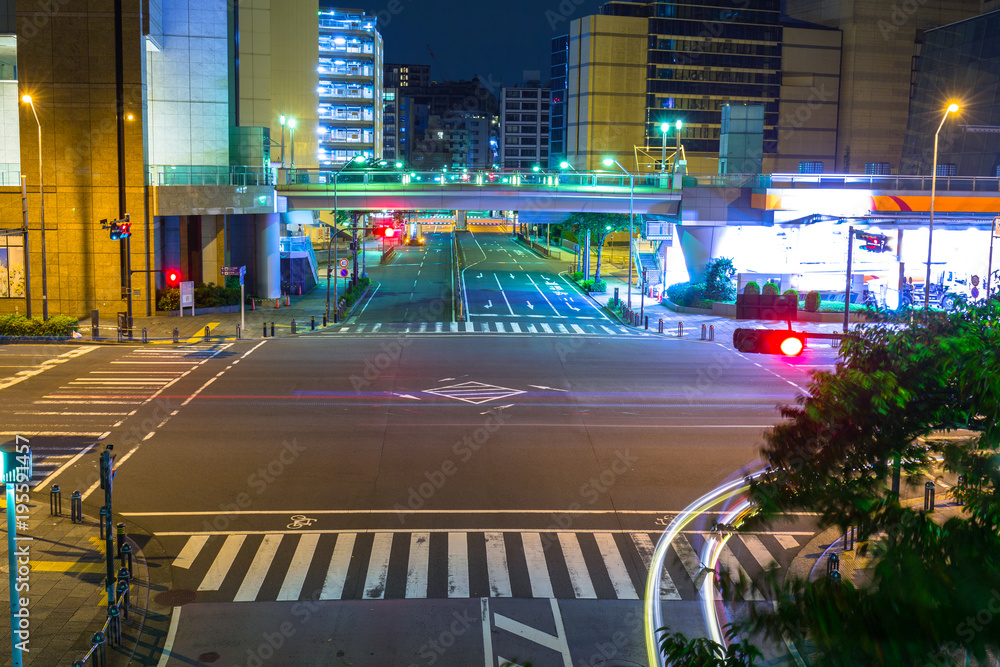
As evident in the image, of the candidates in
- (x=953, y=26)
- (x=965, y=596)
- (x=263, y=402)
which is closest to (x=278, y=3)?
(x=953, y=26)

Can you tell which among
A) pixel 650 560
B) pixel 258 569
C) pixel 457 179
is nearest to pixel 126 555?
pixel 258 569

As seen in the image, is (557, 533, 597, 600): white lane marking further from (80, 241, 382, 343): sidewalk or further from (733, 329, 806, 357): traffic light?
(80, 241, 382, 343): sidewalk

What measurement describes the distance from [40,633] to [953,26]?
3574 inches

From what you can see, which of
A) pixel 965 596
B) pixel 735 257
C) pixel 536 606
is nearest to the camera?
pixel 965 596

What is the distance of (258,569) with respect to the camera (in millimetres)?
15656

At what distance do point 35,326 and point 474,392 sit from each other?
21.8 meters

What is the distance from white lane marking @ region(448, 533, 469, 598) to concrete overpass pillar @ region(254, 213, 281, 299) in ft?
133

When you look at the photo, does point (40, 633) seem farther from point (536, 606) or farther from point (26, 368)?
point (26, 368)

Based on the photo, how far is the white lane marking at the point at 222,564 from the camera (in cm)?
1503

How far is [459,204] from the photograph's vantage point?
182 ft

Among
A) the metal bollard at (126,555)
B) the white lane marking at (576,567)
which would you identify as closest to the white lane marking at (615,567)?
the white lane marking at (576,567)

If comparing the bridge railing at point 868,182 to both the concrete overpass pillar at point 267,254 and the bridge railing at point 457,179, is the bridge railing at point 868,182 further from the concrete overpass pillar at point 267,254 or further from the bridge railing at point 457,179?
the concrete overpass pillar at point 267,254

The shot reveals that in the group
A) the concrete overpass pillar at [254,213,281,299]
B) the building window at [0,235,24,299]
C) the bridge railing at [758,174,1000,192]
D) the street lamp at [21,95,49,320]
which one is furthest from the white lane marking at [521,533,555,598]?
the bridge railing at [758,174,1000,192]

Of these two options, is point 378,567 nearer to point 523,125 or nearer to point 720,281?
point 720,281
